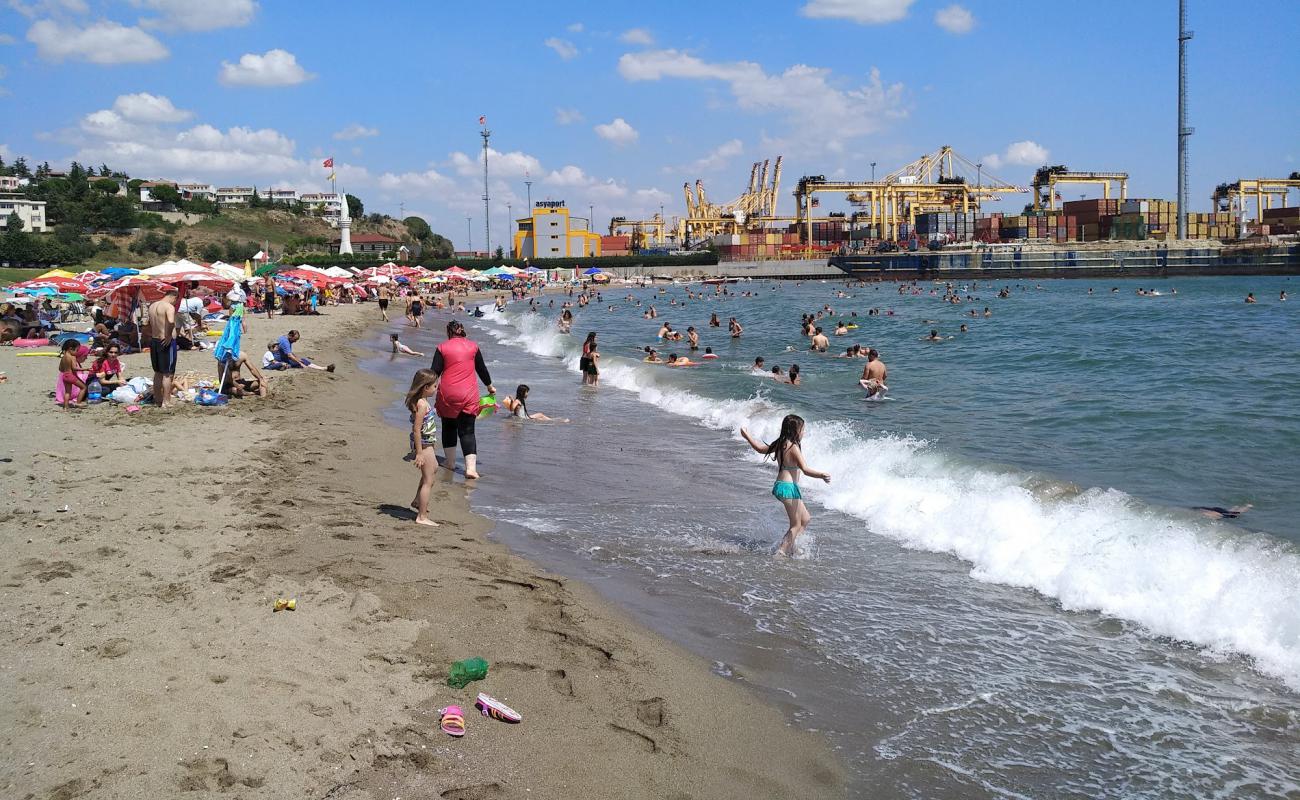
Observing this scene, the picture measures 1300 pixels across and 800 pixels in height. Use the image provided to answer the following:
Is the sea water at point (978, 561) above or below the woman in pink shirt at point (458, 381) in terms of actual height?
below

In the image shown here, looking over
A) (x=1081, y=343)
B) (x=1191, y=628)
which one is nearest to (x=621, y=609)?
(x=1191, y=628)

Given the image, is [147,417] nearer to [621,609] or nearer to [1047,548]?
[621,609]

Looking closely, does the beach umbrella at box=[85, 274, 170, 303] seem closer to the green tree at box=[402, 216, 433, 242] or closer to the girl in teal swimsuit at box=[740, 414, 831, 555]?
the girl in teal swimsuit at box=[740, 414, 831, 555]

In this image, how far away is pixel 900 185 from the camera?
101125mm

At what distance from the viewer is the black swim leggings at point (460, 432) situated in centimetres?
845

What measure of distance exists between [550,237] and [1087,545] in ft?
359

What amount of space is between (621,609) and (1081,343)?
2318 cm

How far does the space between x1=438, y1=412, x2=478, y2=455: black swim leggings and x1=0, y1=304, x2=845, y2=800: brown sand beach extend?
4.42 ft

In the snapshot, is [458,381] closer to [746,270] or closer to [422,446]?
[422,446]

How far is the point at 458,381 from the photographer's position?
26.2 ft

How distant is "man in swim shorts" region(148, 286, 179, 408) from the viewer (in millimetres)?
10789

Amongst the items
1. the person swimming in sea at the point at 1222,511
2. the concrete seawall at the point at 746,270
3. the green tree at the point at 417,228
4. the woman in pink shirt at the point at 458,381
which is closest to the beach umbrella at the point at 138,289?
the woman in pink shirt at the point at 458,381

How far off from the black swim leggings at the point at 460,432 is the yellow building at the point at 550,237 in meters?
104

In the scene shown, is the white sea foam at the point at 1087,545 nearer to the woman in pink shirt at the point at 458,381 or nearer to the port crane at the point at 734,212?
the woman in pink shirt at the point at 458,381
